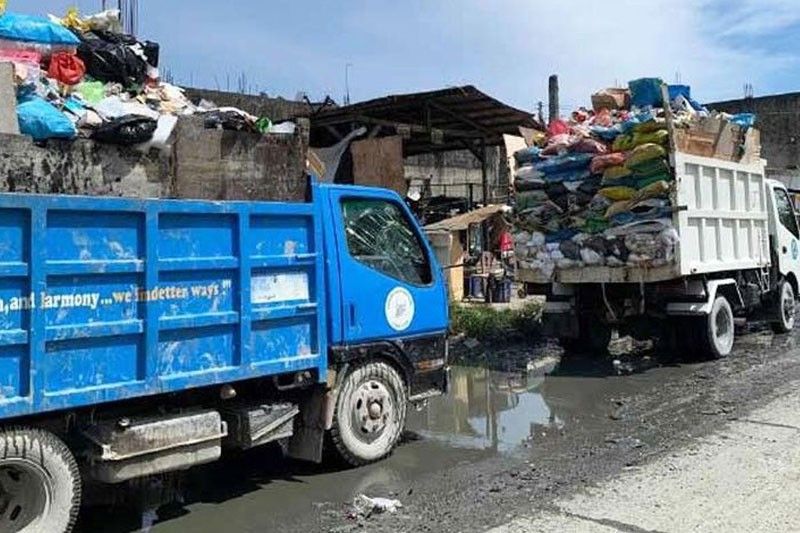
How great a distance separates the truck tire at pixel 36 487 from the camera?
4.15 metres

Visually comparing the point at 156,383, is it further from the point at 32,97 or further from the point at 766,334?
the point at 766,334

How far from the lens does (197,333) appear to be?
15.9 ft

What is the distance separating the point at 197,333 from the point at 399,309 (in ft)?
5.86

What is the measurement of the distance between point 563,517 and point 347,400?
176 centimetres

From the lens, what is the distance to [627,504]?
503 cm

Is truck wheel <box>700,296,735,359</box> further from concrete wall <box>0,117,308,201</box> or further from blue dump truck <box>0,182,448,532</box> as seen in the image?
concrete wall <box>0,117,308,201</box>

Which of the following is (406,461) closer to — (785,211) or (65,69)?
(65,69)

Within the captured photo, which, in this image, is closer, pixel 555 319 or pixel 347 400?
pixel 347 400

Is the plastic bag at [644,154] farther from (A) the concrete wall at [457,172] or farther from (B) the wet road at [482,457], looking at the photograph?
(A) the concrete wall at [457,172]

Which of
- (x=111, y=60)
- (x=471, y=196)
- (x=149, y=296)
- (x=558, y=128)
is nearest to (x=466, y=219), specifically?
(x=471, y=196)

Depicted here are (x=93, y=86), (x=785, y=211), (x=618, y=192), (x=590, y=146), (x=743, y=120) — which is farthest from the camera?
(x=785, y=211)

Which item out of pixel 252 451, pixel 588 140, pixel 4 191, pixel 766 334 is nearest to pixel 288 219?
pixel 4 191

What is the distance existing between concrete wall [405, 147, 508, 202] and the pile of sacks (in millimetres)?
8657

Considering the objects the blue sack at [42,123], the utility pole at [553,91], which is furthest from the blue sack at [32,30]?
the utility pole at [553,91]
